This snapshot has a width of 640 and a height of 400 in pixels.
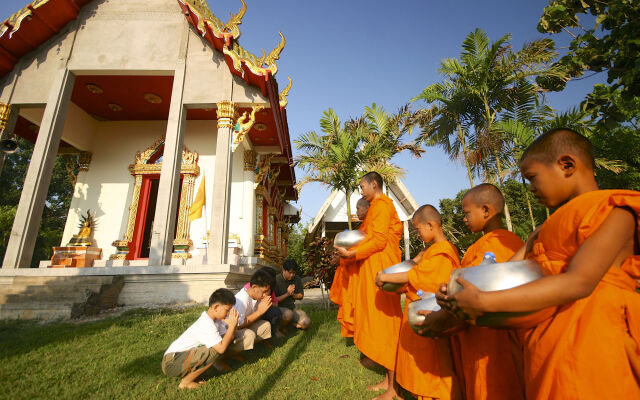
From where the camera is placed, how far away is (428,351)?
86.2 inches

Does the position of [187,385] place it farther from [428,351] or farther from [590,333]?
[590,333]

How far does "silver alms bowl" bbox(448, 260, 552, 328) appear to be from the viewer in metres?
1.08

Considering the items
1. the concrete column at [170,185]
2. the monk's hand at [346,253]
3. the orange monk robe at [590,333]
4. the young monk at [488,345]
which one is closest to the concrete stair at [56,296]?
the concrete column at [170,185]

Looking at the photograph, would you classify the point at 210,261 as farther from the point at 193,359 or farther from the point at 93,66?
the point at 93,66

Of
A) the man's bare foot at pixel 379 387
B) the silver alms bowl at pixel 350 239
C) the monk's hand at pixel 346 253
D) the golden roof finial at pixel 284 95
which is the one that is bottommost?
the man's bare foot at pixel 379 387

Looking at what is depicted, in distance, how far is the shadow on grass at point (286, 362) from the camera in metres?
2.52

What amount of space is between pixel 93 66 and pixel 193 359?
321 inches

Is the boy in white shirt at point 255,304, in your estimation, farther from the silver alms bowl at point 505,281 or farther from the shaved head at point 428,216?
the silver alms bowl at point 505,281

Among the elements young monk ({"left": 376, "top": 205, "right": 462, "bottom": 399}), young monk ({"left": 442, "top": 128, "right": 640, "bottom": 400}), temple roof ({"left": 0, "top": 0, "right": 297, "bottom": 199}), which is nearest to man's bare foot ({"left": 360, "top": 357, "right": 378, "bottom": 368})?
young monk ({"left": 376, "top": 205, "right": 462, "bottom": 399})

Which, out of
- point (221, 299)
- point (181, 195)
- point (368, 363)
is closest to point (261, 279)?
point (221, 299)

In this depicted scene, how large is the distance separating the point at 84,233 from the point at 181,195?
2.69 meters

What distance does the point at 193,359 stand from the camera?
265 cm

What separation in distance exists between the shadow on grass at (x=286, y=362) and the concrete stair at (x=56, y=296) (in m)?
3.83

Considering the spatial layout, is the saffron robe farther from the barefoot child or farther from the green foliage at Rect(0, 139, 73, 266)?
the green foliage at Rect(0, 139, 73, 266)
